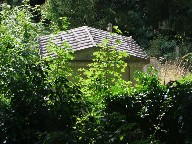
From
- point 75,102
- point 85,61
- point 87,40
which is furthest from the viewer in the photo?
point 87,40

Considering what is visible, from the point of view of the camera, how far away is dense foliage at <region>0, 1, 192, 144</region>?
142 inches

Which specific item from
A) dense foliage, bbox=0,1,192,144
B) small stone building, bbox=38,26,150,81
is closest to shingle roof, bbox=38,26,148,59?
small stone building, bbox=38,26,150,81

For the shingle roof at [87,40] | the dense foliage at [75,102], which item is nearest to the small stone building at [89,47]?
the shingle roof at [87,40]

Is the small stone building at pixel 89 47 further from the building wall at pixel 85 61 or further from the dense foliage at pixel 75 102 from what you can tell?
the dense foliage at pixel 75 102

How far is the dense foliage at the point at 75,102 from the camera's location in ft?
11.8

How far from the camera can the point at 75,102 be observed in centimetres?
399

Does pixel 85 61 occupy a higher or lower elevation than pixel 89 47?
lower

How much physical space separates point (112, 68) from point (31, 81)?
4.26 ft

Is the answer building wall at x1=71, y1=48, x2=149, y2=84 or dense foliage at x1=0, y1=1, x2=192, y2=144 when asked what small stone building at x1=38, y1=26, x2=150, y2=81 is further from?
dense foliage at x1=0, y1=1, x2=192, y2=144

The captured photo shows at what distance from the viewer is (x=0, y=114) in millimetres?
3707

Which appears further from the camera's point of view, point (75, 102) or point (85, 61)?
point (85, 61)

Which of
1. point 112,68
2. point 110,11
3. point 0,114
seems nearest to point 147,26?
point 110,11

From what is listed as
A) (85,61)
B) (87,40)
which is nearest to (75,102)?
(85,61)

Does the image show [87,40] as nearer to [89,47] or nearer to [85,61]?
[89,47]
